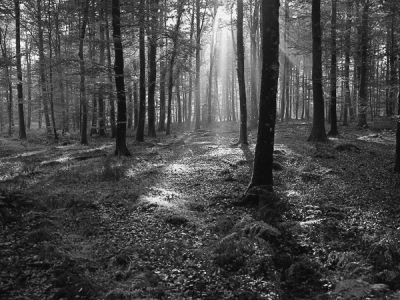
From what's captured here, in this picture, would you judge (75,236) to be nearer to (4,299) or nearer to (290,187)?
(4,299)

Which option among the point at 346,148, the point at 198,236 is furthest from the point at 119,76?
the point at 346,148

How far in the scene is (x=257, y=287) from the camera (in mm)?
5406

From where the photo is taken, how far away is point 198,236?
748cm

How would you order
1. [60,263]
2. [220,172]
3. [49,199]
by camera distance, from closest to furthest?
[60,263]
[49,199]
[220,172]

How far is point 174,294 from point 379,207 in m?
5.77

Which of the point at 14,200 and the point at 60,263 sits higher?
the point at 14,200

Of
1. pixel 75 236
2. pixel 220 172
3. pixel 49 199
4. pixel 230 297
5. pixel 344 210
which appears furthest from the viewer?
pixel 220 172

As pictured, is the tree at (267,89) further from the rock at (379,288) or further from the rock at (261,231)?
the rock at (379,288)

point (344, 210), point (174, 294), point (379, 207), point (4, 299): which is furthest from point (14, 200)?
point (379, 207)

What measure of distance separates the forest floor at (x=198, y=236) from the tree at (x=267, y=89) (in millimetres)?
997

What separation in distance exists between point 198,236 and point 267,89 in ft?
13.8

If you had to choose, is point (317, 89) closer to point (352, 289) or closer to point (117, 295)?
point (352, 289)

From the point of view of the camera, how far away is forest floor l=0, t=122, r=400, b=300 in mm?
5316

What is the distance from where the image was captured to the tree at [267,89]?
898cm
